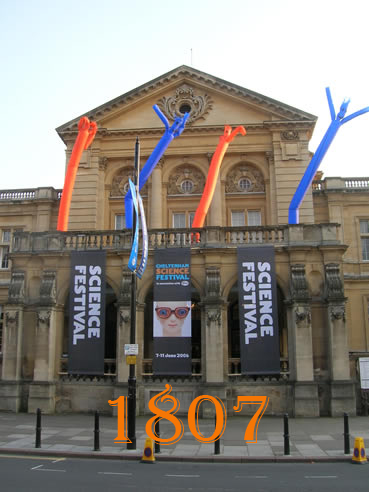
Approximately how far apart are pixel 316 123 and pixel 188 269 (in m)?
16.8

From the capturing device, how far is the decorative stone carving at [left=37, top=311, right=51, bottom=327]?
2314 cm

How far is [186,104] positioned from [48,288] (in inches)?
699

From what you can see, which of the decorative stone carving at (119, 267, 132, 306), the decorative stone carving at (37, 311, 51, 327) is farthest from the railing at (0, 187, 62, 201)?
the decorative stone carving at (119, 267, 132, 306)

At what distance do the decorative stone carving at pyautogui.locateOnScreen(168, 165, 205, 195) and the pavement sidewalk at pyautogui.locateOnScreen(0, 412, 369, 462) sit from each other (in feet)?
55.8

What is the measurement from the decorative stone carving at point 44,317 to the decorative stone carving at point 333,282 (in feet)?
40.4

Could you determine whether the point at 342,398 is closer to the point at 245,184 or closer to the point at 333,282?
the point at 333,282

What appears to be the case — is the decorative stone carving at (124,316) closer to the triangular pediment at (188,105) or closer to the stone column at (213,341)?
the stone column at (213,341)

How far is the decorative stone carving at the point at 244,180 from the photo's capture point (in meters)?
34.2

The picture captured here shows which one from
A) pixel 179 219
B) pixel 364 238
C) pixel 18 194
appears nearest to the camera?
pixel 364 238

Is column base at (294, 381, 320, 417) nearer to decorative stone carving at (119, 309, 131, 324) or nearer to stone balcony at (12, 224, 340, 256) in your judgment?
stone balcony at (12, 224, 340, 256)

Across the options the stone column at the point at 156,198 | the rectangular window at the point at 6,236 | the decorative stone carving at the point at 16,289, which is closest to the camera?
the decorative stone carving at the point at 16,289

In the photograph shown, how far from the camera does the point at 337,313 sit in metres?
21.9

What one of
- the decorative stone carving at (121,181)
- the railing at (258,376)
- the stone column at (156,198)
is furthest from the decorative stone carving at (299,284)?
the decorative stone carving at (121,181)

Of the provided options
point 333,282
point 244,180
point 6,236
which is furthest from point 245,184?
point 6,236
